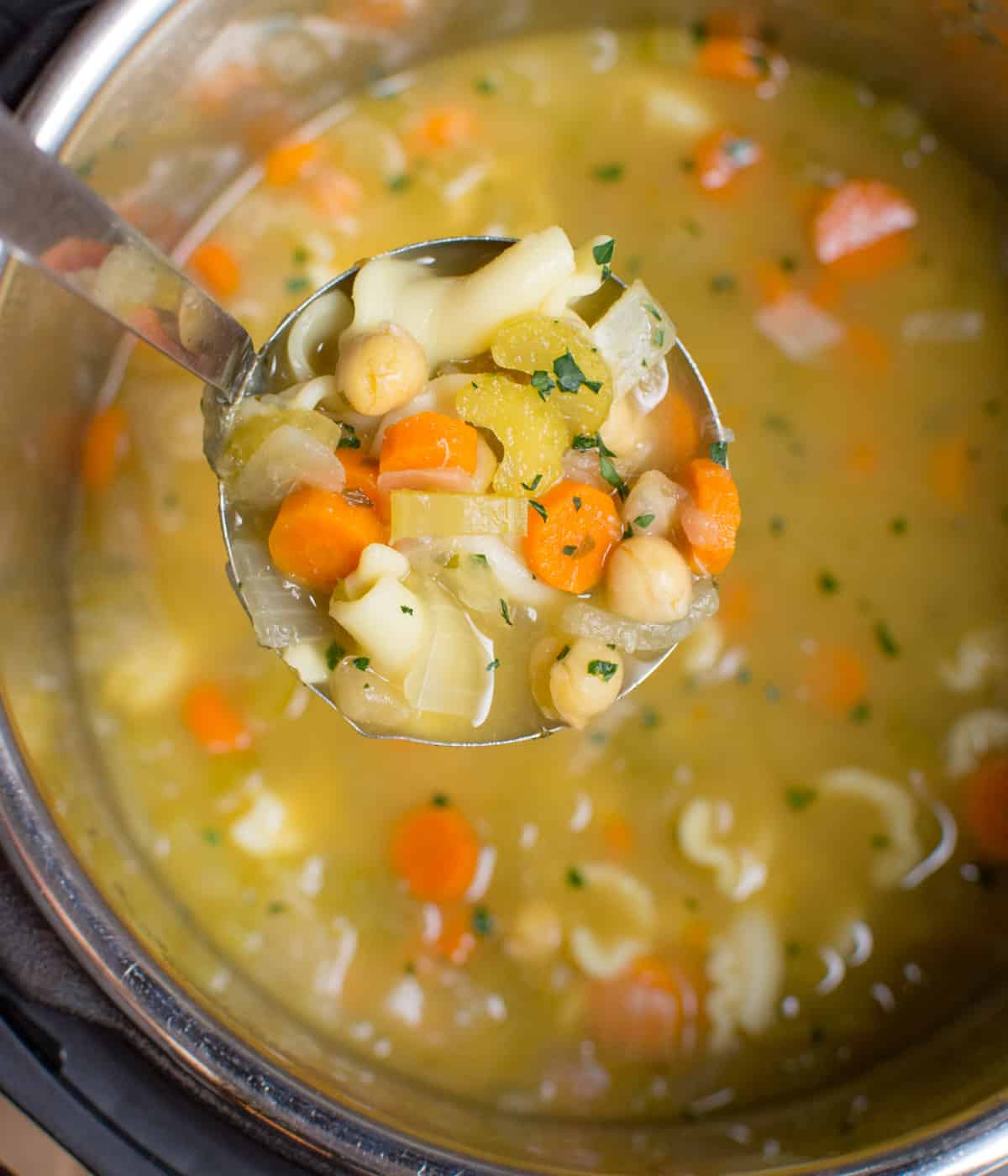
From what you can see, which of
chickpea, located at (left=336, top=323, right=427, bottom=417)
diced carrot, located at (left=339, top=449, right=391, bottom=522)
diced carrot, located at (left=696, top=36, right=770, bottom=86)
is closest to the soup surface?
diced carrot, located at (left=696, top=36, right=770, bottom=86)

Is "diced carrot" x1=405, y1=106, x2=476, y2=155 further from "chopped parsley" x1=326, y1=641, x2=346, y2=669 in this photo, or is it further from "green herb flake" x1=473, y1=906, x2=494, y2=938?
"green herb flake" x1=473, y1=906, x2=494, y2=938

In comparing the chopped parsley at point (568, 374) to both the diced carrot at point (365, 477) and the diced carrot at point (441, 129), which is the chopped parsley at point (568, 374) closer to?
the diced carrot at point (365, 477)

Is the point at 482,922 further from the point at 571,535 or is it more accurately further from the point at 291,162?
the point at 291,162

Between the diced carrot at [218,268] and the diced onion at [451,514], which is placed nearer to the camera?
the diced onion at [451,514]

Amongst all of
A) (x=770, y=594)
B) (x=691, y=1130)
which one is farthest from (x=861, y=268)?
(x=691, y=1130)

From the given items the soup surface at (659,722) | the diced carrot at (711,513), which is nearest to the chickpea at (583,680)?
the diced carrot at (711,513)
